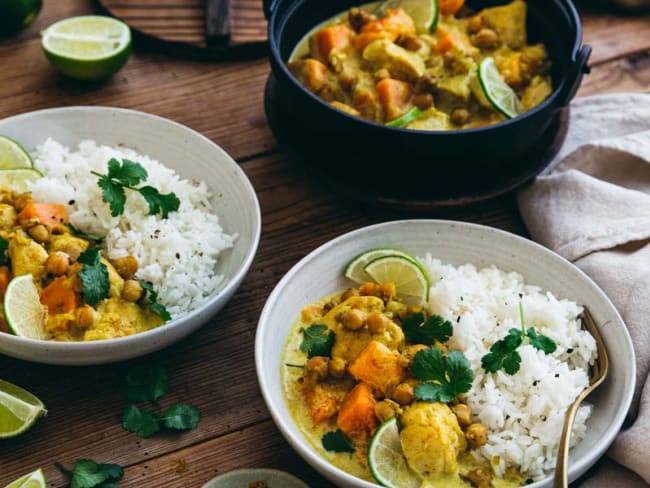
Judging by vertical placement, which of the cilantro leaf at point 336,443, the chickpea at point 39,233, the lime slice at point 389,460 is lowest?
the cilantro leaf at point 336,443

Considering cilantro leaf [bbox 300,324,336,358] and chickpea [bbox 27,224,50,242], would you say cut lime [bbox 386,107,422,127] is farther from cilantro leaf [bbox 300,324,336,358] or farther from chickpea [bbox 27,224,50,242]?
chickpea [bbox 27,224,50,242]

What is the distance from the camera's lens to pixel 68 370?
106 inches

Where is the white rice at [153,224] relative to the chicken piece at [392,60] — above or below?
below

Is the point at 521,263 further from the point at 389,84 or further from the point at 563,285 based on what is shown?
the point at 389,84

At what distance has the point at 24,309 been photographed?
2500 mm

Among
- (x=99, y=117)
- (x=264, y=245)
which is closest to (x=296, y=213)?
(x=264, y=245)

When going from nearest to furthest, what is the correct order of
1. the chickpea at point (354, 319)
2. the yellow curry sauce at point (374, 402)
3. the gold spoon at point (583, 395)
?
the gold spoon at point (583, 395) → the yellow curry sauce at point (374, 402) → the chickpea at point (354, 319)

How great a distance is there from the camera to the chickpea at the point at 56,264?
256cm

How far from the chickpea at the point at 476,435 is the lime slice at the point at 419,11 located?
1.81 metres

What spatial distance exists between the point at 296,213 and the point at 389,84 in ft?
1.96

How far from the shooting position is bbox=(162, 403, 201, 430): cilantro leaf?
255 centimetres

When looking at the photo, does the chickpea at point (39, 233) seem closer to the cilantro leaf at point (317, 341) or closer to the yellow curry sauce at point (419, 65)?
the cilantro leaf at point (317, 341)

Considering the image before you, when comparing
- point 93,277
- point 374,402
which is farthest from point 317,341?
point 93,277

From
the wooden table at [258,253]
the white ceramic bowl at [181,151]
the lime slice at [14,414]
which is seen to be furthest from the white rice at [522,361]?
the lime slice at [14,414]
